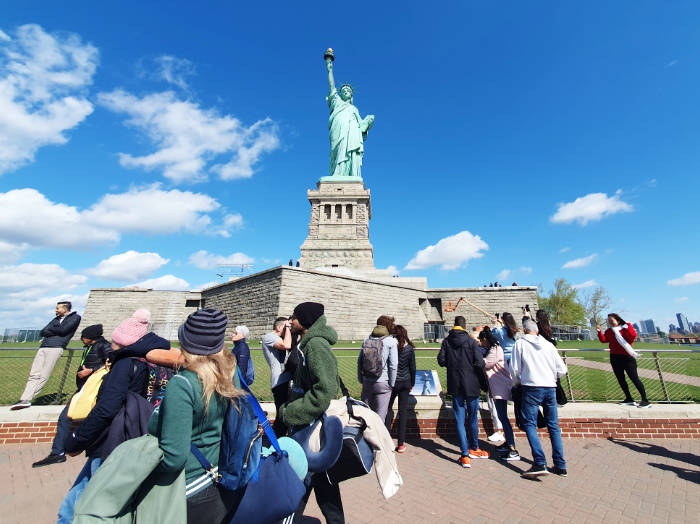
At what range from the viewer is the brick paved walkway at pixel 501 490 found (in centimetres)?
336

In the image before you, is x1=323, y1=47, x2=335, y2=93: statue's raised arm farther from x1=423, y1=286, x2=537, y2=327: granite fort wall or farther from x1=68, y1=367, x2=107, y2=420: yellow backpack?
x1=68, y1=367, x2=107, y2=420: yellow backpack

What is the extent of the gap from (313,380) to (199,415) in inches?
37.5

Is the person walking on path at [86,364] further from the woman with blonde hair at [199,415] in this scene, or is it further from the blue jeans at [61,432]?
the woman with blonde hair at [199,415]

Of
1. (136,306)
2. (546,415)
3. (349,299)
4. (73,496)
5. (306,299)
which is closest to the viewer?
(73,496)

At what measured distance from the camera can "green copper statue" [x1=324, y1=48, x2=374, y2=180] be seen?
3469 cm

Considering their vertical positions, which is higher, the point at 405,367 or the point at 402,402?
the point at 405,367

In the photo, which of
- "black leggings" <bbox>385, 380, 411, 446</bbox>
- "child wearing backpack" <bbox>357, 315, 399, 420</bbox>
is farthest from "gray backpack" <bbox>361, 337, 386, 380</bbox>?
"black leggings" <bbox>385, 380, 411, 446</bbox>

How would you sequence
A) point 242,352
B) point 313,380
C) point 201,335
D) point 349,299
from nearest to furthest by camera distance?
point 201,335
point 313,380
point 242,352
point 349,299

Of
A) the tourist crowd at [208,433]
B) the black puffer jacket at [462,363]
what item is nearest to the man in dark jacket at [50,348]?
the tourist crowd at [208,433]

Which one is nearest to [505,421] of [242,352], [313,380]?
[313,380]

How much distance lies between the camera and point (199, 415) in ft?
5.94

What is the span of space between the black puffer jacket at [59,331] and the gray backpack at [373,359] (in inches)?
196

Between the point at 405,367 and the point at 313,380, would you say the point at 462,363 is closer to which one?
the point at 405,367

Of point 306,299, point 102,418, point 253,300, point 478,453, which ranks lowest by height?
point 478,453
